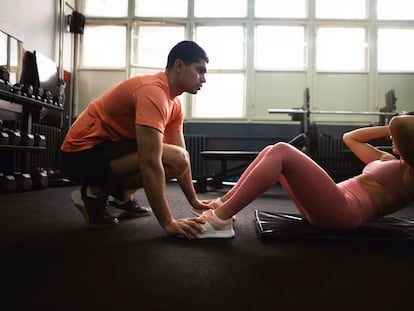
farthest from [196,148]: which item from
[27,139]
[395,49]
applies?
[395,49]

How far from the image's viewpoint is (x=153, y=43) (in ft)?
17.9

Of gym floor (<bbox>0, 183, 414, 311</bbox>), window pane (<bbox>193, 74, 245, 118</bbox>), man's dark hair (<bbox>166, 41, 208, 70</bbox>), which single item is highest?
window pane (<bbox>193, 74, 245, 118</bbox>)

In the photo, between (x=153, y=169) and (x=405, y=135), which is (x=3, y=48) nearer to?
(x=153, y=169)

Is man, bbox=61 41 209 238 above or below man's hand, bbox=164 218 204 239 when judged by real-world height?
above

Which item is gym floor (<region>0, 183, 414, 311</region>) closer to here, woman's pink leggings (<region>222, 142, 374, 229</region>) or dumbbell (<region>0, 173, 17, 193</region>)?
woman's pink leggings (<region>222, 142, 374, 229</region>)

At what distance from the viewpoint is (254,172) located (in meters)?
1.32

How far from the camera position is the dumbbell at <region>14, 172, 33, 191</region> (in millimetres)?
3258

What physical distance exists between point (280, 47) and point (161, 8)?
1.87 meters

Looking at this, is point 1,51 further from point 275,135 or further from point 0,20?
point 275,135

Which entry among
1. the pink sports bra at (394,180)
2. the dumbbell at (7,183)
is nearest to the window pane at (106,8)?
the dumbbell at (7,183)

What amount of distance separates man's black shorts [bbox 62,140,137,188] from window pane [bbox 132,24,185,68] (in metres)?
4.03

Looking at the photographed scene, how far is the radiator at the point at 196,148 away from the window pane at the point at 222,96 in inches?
15.6

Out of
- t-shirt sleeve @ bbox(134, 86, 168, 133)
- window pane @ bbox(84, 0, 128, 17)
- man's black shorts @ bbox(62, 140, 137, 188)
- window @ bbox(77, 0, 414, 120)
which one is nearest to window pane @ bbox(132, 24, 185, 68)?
window @ bbox(77, 0, 414, 120)

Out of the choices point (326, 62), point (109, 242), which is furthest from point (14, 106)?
point (326, 62)
